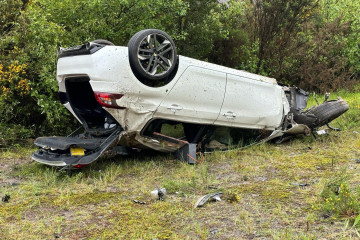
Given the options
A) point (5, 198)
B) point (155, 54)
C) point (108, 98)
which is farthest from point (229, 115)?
point (5, 198)

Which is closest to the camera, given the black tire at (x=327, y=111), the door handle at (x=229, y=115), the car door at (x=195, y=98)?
the car door at (x=195, y=98)

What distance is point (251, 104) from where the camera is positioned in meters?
6.42

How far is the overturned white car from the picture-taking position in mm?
5047

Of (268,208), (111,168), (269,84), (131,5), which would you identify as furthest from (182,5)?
(268,208)

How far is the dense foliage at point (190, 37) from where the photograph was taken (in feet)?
24.2

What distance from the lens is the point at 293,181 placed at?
4695 millimetres

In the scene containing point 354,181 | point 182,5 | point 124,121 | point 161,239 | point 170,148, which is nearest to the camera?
point 161,239

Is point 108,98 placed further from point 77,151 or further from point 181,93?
point 181,93

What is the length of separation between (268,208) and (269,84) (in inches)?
138

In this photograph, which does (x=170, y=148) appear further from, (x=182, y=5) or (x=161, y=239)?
(x=182, y=5)

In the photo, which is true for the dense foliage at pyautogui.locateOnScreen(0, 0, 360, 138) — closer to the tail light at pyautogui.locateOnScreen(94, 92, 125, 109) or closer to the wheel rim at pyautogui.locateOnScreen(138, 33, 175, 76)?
the tail light at pyautogui.locateOnScreen(94, 92, 125, 109)

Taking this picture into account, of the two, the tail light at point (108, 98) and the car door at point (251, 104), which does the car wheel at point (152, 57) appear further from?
the car door at point (251, 104)

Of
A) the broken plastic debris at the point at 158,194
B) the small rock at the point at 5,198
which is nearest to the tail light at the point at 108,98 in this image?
the broken plastic debris at the point at 158,194

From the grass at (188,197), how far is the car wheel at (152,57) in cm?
133
